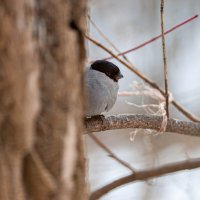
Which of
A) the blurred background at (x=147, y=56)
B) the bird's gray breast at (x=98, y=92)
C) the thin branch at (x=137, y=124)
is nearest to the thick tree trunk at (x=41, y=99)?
the thin branch at (x=137, y=124)

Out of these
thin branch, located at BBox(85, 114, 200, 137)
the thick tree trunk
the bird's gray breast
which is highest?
the thick tree trunk

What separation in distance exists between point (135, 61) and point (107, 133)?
0.60 metres

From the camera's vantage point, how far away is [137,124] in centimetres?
167

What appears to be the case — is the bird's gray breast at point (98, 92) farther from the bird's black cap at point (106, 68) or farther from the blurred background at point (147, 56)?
the blurred background at point (147, 56)

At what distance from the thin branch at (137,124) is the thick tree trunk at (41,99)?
2.96 feet

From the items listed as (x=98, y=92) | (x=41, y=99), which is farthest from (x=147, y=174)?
(x=41, y=99)

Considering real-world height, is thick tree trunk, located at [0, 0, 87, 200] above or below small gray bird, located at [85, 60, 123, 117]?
above

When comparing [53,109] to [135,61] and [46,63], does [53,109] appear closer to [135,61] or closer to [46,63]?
[46,63]

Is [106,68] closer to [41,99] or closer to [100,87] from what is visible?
[100,87]

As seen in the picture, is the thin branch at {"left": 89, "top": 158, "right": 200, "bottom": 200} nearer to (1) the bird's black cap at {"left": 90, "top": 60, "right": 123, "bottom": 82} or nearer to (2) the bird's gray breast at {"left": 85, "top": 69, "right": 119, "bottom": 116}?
(2) the bird's gray breast at {"left": 85, "top": 69, "right": 119, "bottom": 116}

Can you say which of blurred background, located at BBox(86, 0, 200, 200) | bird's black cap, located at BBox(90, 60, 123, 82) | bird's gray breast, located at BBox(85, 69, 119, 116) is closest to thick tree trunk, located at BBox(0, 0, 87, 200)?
bird's gray breast, located at BBox(85, 69, 119, 116)

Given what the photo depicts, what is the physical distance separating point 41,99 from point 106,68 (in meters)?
1.38

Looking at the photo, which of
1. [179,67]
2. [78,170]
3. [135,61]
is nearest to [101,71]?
[78,170]

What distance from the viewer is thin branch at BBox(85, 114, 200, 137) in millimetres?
1669
